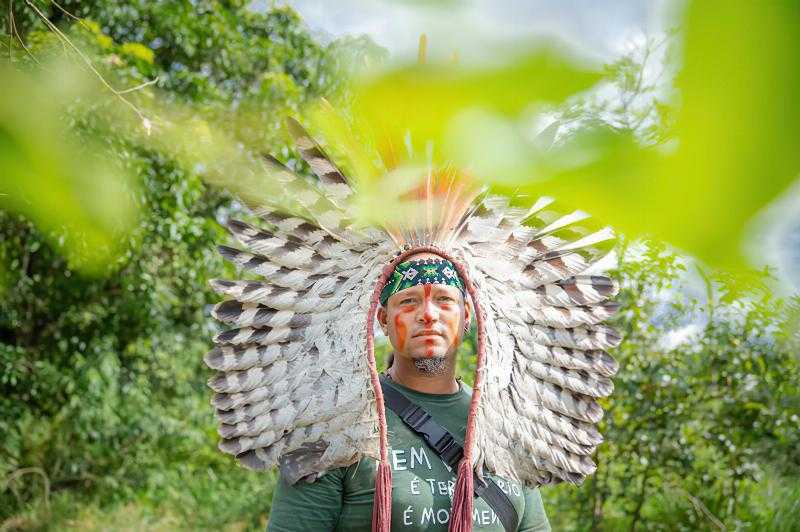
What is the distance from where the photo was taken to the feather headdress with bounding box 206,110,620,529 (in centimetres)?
179

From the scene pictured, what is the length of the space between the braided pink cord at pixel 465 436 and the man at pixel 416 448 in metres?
0.03

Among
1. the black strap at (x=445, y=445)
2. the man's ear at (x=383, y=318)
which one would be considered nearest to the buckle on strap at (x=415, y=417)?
the black strap at (x=445, y=445)

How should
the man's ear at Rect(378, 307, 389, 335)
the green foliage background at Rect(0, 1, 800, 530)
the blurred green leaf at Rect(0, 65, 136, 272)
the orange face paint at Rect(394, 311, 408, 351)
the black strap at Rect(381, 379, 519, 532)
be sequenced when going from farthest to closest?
the green foliage background at Rect(0, 1, 800, 530) < the man's ear at Rect(378, 307, 389, 335) < the orange face paint at Rect(394, 311, 408, 351) < the black strap at Rect(381, 379, 519, 532) < the blurred green leaf at Rect(0, 65, 136, 272)

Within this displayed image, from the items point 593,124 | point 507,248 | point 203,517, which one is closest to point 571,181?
point 593,124

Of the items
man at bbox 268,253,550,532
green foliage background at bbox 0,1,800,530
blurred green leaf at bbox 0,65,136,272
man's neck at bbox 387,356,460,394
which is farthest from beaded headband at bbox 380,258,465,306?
blurred green leaf at bbox 0,65,136,272

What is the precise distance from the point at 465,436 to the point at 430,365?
0.57 ft

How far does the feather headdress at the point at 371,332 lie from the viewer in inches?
70.7

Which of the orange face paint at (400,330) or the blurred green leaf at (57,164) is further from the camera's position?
the orange face paint at (400,330)

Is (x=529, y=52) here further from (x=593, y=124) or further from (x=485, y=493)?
(x=485, y=493)

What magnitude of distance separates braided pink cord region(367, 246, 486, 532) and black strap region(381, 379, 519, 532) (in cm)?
4

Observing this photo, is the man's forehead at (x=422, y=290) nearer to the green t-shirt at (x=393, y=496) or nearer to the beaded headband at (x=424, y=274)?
the beaded headband at (x=424, y=274)

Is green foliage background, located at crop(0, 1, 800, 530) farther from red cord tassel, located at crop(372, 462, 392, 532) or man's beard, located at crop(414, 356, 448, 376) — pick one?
red cord tassel, located at crop(372, 462, 392, 532)

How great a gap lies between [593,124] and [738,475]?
4134 millimetres

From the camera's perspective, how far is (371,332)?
182 centimetres
